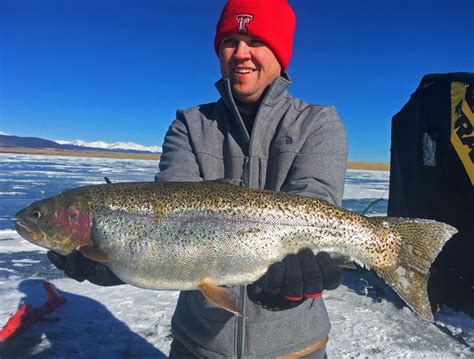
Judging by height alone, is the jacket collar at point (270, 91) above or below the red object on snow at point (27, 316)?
above

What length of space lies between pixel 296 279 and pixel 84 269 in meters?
1.32

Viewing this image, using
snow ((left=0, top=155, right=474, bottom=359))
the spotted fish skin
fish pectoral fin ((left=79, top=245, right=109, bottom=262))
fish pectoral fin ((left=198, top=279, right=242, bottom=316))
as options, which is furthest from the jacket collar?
snow ((left=0, top=155, right=474, bottom=359))

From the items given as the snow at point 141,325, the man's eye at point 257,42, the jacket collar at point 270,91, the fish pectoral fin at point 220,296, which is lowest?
the snow at point 141,325

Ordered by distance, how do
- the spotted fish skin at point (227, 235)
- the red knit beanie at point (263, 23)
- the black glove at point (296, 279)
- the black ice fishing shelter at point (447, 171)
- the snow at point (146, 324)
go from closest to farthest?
the black glove at point (296, 279) < the spotted fish skin at point (227, 235) < the red knit beanie at point (263, 23) < the snow at point (146, 324) < the black ice fishing shelter at point (447, 171)

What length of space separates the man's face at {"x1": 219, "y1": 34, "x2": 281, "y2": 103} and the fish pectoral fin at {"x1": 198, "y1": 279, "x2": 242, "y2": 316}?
49.7 inches

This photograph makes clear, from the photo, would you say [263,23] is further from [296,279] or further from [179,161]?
[296,279]

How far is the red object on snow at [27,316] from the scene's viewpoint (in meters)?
3.85

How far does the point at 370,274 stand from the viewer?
611 cm

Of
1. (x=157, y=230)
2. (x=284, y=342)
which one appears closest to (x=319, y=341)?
(x=284, y=342)

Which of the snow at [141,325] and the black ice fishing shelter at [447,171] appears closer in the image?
the snow at [141,325]

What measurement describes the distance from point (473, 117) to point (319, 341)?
3.44 m

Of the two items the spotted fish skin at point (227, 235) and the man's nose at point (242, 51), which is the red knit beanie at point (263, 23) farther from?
the spotted fish skin at point (227, 235)

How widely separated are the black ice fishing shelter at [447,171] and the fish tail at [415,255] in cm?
262

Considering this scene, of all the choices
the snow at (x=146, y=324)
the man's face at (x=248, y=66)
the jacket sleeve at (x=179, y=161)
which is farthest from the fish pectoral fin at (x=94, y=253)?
the snow at (x=146, y=324)
